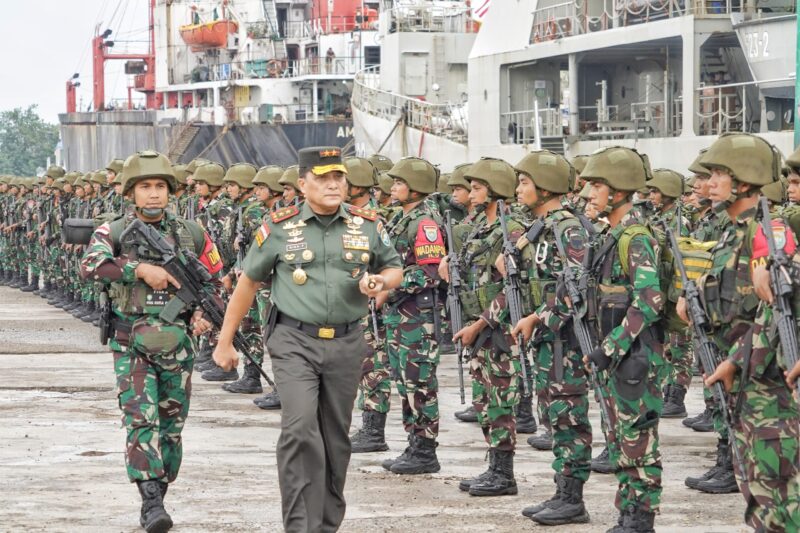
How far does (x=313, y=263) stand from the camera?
269 inches

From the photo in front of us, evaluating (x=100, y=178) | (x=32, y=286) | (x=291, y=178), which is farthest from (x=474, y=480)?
(x=32, y=286)

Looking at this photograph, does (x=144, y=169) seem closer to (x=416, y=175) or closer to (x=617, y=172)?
(x=416, y=175)

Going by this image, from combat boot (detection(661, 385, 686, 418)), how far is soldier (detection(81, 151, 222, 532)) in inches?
188

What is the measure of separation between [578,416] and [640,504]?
78 cm

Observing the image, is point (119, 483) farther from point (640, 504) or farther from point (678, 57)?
point (678, 57)

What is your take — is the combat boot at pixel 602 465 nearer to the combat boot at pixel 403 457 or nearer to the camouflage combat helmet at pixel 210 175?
the combat boot at pixel 403 457

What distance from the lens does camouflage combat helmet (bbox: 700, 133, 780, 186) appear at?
644 centimetres

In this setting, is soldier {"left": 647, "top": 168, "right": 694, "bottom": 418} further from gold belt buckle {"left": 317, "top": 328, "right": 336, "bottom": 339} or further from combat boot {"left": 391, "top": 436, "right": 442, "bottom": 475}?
gold belt buckle {"left": 317, "top": 328, "right": 336, "bottom": 339}

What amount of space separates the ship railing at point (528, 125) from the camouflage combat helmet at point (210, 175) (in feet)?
42.7

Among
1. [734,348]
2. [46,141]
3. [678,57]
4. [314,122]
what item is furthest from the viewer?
[46,141]

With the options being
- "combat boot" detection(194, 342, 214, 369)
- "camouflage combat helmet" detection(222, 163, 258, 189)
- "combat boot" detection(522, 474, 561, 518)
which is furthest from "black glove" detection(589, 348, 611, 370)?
"combat boot" detection(194, 342, 214, 369)

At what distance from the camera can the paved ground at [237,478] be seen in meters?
7.76

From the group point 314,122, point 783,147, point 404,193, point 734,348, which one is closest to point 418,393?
point 404,193

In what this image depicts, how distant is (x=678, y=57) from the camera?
86.7 ft
